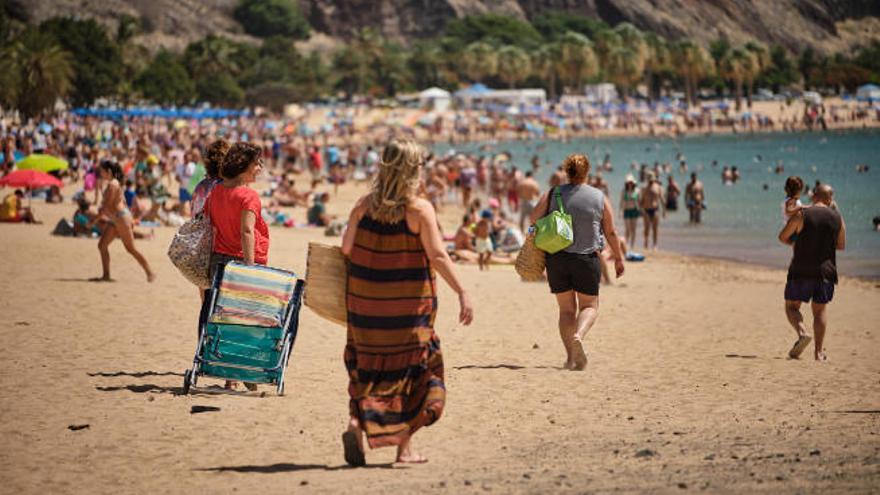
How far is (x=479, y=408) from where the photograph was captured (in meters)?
7.09

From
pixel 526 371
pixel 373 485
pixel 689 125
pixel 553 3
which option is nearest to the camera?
pixel 373 485

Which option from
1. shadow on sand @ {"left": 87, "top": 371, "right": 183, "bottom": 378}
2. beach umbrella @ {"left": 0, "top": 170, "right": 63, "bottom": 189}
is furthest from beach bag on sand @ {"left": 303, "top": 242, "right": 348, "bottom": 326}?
beach umbrella @ {"left": 0, "top": 170, "right": 63, "bottom": 189}

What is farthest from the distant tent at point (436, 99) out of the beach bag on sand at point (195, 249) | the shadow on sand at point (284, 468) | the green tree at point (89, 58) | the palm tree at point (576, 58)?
the shadow on sand at point (284, 468)

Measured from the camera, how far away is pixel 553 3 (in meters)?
172

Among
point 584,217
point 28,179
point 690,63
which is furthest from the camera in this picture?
point 690,63

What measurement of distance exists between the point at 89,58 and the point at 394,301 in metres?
80.5

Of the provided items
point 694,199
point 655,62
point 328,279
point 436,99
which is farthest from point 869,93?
point 328,279

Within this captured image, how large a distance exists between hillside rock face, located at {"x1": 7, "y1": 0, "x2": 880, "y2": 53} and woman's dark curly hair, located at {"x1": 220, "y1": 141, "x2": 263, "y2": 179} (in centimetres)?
12091

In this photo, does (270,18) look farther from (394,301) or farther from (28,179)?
(394,301)

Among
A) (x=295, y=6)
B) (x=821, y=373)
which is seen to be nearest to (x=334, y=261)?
(x=821, y=373)

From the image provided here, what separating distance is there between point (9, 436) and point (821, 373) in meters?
5.43

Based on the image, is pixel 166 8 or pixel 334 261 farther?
pixel 166 8

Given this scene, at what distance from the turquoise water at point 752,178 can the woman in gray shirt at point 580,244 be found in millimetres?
12060

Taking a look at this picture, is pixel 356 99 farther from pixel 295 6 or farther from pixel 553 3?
pixel 553 3
